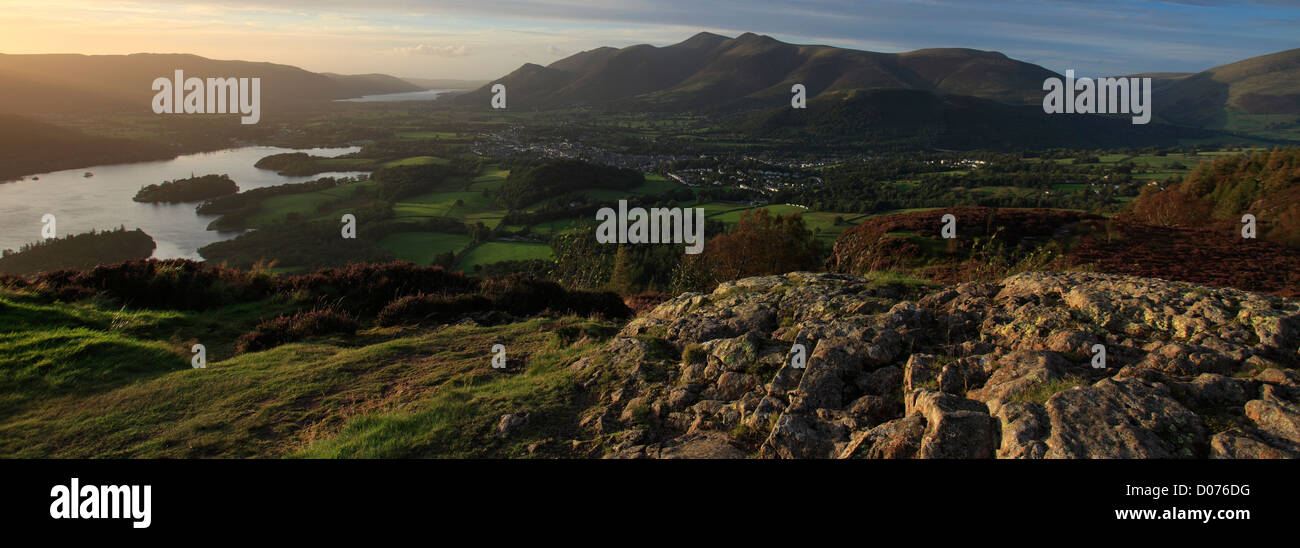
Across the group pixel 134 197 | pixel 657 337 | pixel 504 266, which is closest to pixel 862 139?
pixel 504 266

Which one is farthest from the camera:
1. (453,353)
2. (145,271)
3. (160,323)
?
(145,271)

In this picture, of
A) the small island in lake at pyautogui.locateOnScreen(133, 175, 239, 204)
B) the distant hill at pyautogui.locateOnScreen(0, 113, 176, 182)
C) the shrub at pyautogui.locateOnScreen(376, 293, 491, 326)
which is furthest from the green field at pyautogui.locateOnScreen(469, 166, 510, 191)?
the shrub at pyautogui.locateOnScreen(376, 293, 491, 326)

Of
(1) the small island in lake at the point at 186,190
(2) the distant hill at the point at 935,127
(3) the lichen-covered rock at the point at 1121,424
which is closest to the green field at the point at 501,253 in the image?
(1) the small island in lake at the point at 186,190

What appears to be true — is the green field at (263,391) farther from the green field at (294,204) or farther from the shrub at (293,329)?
the green field at (294,204)

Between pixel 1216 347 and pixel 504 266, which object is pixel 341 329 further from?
pixel 504 266

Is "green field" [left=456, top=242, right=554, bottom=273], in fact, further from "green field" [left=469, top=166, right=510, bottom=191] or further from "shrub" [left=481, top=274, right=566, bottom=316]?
"shrub" [left=481, top=274, right=566, bottom=316]

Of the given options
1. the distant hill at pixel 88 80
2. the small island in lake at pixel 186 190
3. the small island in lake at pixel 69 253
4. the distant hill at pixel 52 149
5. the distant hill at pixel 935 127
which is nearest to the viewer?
the small island in lake at pixel 69 253
